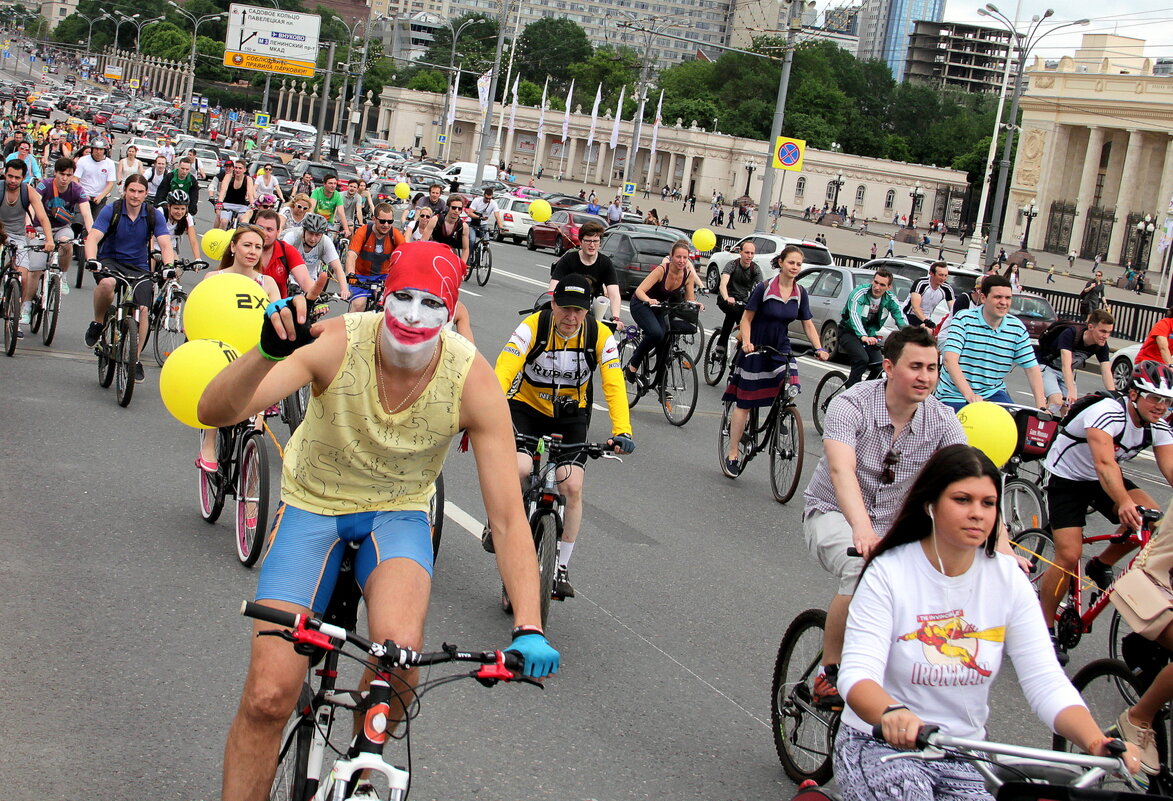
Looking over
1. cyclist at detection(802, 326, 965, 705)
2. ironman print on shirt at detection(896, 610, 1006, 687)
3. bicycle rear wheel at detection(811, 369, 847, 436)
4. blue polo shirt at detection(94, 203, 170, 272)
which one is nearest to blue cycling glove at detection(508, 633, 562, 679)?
ironman print on shirt at detection(896, 610, 1006, 687)

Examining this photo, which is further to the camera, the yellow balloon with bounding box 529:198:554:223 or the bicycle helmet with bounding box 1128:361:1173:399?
the yellow balloon with bounding box 529:198:554:223

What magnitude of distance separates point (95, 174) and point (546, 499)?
16.6 meters

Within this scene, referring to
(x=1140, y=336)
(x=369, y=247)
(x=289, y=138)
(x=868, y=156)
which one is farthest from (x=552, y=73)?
(x=369, y=247)

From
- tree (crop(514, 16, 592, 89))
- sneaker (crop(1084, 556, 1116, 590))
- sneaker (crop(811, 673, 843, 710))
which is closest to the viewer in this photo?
sneaker (crop(811, 673, 843, 710))

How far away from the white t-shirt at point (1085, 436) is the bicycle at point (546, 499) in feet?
7.87

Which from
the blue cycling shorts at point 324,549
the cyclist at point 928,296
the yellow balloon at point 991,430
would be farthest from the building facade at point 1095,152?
the blue cycling shorts at point 324,549

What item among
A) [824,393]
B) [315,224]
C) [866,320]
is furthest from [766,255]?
[315,224]

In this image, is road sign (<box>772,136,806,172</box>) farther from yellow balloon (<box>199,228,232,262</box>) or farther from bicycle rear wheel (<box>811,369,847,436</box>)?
yellow balloon (<box>199,228,232,262</box>)

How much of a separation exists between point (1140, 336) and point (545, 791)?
105 feet

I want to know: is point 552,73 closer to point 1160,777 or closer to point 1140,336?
point 1140,336

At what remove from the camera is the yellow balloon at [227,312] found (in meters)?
7.83

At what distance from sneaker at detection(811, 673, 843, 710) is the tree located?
6104 inches

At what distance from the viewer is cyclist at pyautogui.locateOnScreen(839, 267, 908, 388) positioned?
526 inches

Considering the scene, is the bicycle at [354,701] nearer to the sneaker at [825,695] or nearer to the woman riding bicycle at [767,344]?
the sneaker at [825,695]
